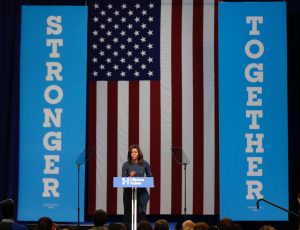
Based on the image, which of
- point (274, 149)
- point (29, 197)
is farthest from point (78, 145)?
point (274, 149)

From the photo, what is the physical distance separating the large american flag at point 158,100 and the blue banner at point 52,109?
713 millimetres

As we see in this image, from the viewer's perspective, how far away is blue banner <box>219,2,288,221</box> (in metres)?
9.43

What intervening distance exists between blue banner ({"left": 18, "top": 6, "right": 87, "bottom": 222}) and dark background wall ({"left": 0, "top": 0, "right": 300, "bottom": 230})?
2.20 feet

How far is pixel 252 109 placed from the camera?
9539 millimetres

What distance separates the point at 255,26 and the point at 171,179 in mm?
3051

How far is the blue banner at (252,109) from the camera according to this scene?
9430 mm

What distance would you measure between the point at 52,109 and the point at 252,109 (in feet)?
11.0
